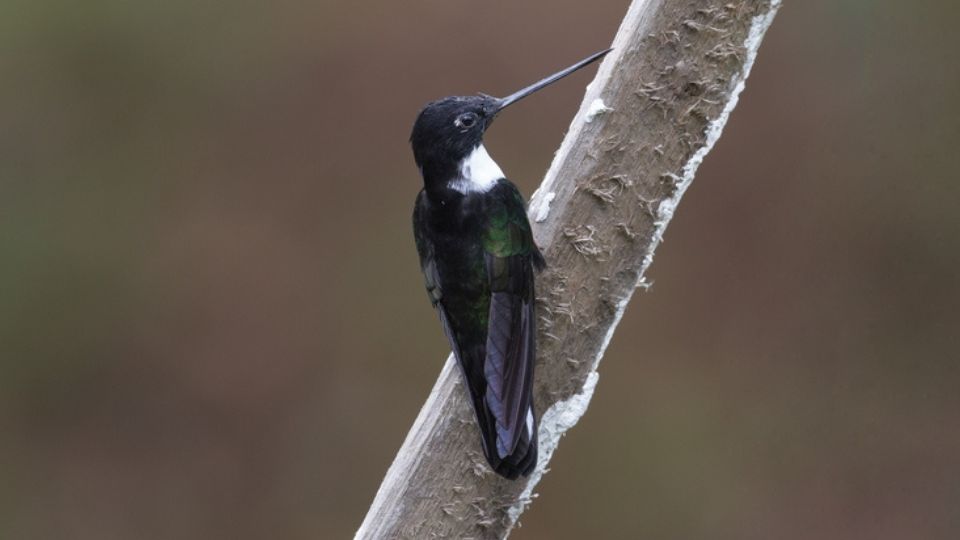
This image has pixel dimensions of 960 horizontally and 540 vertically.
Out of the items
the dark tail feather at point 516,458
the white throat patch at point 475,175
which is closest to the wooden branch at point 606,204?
the dark tail feather at point 516,458

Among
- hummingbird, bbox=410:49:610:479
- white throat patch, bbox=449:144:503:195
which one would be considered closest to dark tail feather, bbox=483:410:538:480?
hummingbird, bbox=410:49:610:479

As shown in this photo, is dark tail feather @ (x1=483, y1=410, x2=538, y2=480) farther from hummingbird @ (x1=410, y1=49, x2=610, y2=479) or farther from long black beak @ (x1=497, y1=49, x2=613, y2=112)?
long black beak @ (x1=497, y1=49, x2=613, y2=112)

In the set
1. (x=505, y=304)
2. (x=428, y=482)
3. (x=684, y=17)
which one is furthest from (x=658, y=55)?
(x=428, y=482)

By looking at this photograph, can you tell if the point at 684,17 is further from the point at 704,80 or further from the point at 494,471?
the point at 494,471

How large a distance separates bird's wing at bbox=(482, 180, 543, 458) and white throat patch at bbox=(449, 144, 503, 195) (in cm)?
2

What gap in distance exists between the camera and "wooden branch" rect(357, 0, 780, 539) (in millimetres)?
675

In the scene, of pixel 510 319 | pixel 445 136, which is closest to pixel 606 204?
pixel 510 319

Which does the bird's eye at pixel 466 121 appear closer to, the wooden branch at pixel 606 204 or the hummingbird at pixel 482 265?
the hummingbird at pixel 482 265

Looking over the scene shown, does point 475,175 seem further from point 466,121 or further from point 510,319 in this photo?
point 510,319

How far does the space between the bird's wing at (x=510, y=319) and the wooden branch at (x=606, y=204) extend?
24 mm

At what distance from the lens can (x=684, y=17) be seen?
0.68 m

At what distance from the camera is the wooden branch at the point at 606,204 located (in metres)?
0.68

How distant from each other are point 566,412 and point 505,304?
9 centimetres

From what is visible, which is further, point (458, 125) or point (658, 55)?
point (458, 125)
